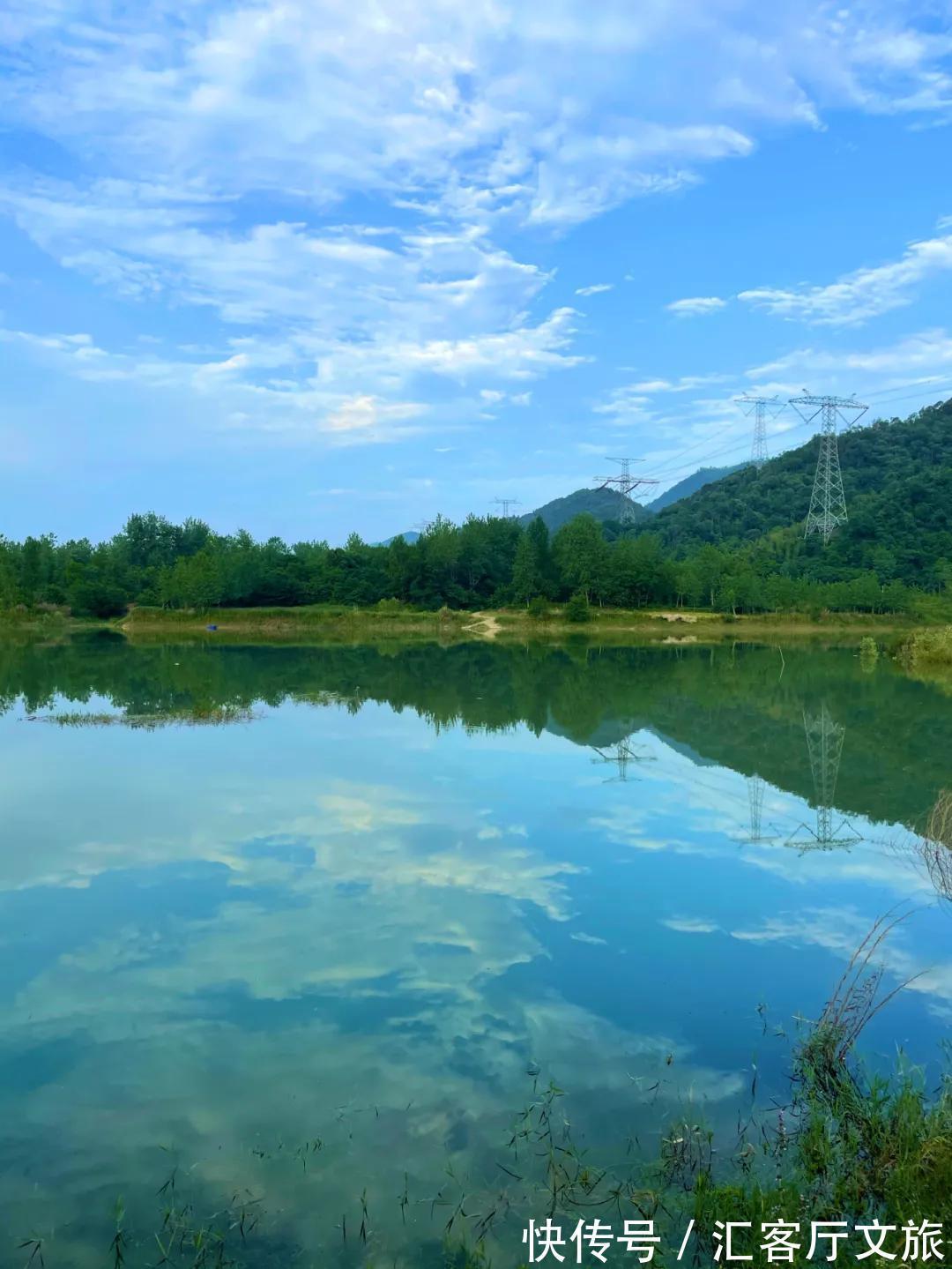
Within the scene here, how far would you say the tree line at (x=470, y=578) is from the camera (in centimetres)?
6206

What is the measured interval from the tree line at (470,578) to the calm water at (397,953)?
4749 centimetres

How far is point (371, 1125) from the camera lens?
4719mm

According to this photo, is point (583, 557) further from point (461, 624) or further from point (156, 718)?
point (156, 718)

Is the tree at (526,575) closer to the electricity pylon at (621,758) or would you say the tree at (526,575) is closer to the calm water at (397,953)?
the electricity pylon at (621,758)

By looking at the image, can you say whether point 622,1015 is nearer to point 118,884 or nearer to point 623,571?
point 118,884

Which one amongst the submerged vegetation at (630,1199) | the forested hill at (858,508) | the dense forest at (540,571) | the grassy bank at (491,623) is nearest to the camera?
the submerged vegetation at (630,1199)

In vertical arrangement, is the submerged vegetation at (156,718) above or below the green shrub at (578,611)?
below

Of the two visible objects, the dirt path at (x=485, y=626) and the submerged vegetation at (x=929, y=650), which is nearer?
the submerged vegetation at (x=929, y=650)

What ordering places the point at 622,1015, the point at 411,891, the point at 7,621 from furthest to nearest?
the point at 7,621 < the point at 411,891 < the point at 622,1015

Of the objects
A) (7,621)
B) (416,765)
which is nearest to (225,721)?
(416,765)

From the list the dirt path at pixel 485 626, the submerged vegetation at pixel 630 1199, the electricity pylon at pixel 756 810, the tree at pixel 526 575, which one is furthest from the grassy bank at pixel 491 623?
the submerged vegetation at pixel 630 1199

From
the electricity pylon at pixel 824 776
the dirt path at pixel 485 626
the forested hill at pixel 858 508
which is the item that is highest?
the forested hill at pixel 858 508

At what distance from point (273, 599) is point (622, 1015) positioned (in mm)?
64686

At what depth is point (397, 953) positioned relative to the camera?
7.05 meters
